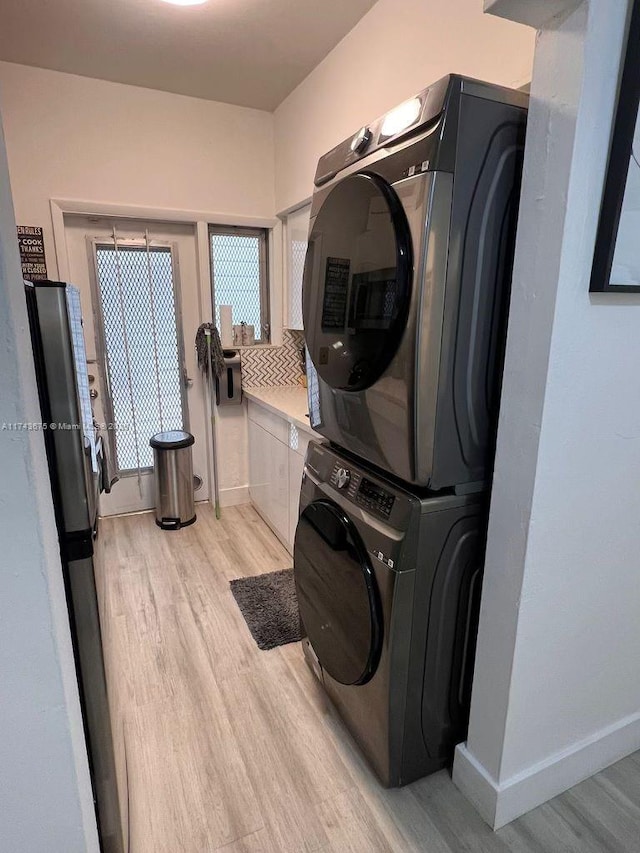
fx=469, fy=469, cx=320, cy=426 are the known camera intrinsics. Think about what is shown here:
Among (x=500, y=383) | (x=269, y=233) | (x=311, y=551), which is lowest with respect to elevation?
(x=311, y=551)

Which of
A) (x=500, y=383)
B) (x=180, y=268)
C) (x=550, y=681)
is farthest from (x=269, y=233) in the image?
(x=550, y=681)

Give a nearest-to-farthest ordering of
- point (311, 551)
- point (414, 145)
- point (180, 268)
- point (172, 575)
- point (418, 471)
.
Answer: point (414, 145) < point (418, 471) < point (311, 551) < point (172, 575) < point (180, 268)

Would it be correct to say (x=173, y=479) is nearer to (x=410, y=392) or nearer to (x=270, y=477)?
(x=270, y=477)

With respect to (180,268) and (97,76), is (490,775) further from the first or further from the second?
(97,76)

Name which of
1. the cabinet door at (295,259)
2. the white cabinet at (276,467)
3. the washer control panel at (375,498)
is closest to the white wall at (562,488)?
the washer control panel at (375,498)

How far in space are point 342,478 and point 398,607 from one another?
0.41 metres

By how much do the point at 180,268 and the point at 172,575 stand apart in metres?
1.98

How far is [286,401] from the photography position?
112 inches

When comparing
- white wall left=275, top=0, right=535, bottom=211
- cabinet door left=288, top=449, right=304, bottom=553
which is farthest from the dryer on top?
cabinet door left=288, top=449, right=304, bottom=553

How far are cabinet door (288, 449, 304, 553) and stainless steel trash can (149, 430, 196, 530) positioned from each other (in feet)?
2.76

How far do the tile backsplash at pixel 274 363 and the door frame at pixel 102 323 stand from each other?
434 millimetres

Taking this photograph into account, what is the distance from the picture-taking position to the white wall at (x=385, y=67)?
1.41m

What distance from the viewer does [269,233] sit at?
3336 mm

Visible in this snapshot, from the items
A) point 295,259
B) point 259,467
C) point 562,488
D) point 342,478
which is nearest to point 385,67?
point 295,259
